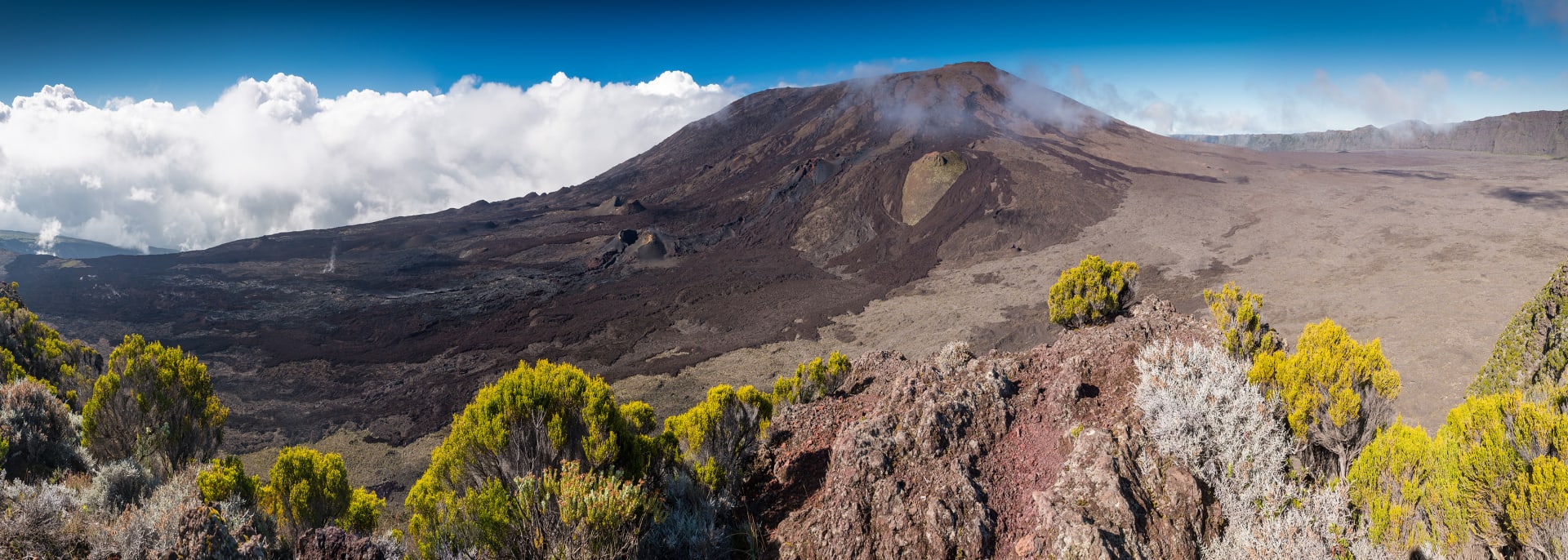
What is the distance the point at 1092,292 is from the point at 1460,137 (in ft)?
486

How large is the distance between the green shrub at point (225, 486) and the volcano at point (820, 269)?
1473cm

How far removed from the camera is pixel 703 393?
24125mm

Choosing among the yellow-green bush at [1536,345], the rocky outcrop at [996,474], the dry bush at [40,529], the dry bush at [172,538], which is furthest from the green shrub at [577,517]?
the yellow-green bush at [1536,345]

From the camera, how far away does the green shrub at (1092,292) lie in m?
14.8

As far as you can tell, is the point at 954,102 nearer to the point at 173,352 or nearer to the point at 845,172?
the point at 845,172

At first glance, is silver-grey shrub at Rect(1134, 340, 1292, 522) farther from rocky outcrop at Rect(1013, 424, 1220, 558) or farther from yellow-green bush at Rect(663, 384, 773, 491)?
yellow-green bush at Rect(663, 384, 773, 491)

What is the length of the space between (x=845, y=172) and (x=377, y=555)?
53.8 meters

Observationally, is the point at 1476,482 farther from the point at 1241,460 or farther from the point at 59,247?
the point at 59,247

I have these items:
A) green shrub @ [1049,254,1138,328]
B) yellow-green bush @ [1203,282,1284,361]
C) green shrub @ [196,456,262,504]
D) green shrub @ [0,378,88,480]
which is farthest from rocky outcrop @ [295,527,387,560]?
green shrub @ [1049,254,1138,328]

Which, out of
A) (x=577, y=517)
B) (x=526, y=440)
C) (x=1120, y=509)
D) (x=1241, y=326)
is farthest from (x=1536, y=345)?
(x=526, y=440)

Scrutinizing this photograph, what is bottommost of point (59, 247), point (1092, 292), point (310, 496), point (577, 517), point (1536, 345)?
point (310, 496)

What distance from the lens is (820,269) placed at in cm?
4425

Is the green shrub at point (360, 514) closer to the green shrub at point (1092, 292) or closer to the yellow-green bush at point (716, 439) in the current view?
the yellow-green bush at point (716, 439)

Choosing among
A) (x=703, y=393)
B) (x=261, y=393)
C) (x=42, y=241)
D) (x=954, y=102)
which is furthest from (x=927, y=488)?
(x=42, y=241)
